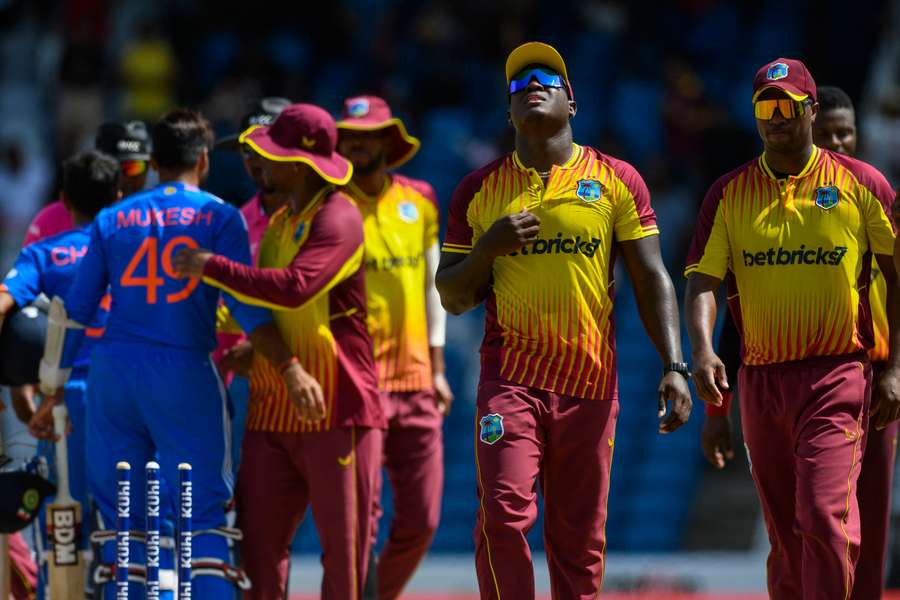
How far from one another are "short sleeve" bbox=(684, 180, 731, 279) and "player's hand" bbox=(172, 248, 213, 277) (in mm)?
2065

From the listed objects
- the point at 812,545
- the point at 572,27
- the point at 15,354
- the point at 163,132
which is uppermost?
the point at 572,27

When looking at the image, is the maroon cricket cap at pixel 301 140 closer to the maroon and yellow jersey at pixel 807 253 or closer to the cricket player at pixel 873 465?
the maroon and yellow jersey at pixel 807 253

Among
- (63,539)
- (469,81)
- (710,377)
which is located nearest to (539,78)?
(710,377)

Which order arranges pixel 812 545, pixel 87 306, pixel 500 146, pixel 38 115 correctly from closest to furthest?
pixel 812 545 < pixel 87 306 < pixel 500 146 < pixel 38 115

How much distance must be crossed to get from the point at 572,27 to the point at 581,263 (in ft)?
A: 40.1

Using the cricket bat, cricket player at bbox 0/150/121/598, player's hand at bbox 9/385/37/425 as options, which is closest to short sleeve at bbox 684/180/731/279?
cricket player at bbox 0/150/121/598

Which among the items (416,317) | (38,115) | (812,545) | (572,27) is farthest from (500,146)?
(812,545)

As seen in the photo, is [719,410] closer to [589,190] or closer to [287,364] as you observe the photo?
[589,190]

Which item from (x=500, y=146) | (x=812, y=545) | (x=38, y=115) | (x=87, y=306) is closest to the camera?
(x=812, y=545)

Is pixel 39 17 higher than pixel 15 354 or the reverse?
higher

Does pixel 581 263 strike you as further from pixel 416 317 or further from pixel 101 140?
pixel 101 140

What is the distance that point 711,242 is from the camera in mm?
7395

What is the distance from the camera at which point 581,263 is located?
278 inches

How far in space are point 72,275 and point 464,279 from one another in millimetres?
2234
